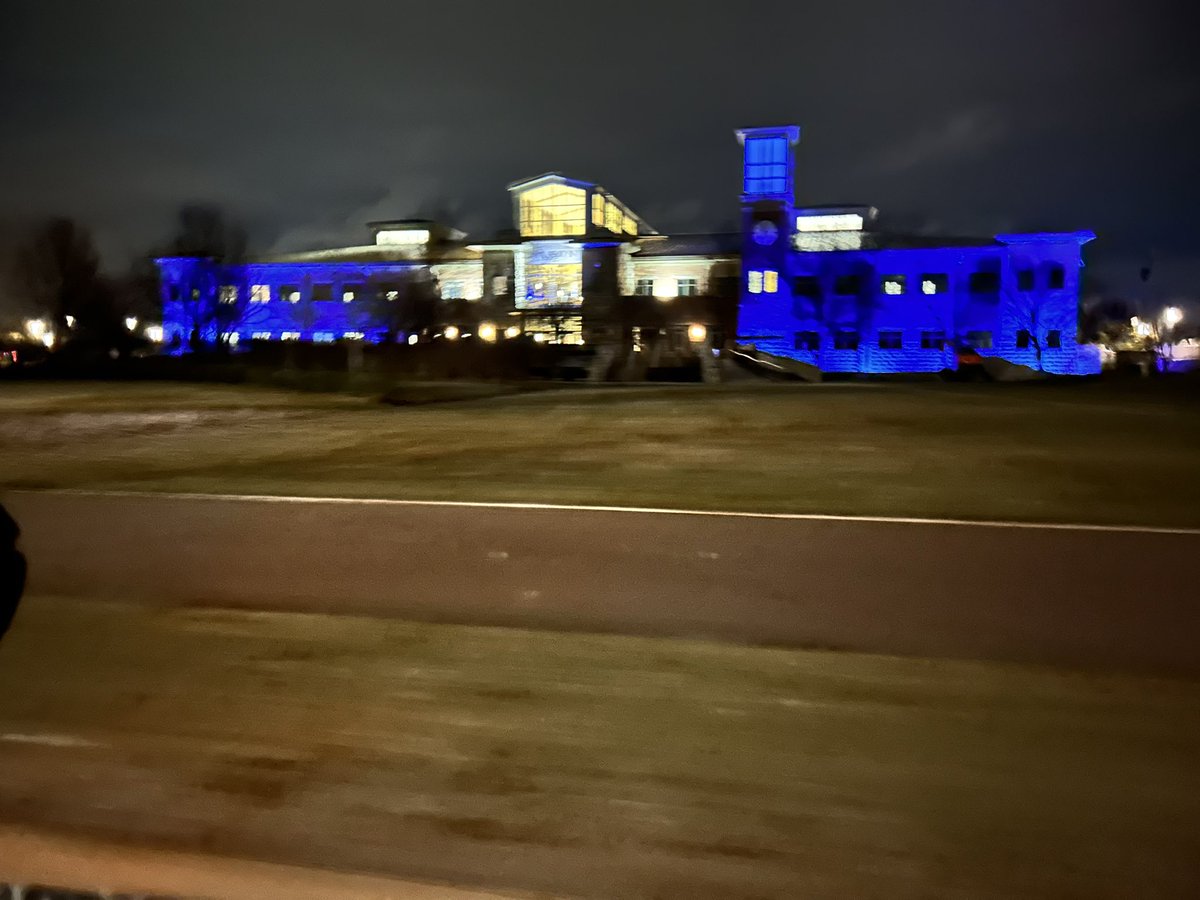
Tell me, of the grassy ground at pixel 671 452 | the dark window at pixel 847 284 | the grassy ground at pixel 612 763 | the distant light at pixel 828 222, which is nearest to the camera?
the grassy ground at pixel 612 763

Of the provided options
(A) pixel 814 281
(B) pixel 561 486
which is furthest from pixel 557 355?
(B) pixel 561 486

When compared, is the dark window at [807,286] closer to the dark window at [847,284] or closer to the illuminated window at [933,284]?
the dark window at [847,284]

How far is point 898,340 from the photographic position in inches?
2280

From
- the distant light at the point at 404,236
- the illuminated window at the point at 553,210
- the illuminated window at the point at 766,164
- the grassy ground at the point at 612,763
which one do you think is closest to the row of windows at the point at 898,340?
the illuminated window at the point at 766,164

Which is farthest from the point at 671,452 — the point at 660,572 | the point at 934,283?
the point at 934,283

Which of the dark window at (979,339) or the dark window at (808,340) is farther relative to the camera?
the dark window at (808,340)

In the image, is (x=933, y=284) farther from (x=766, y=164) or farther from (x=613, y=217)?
(x=613, y=217)

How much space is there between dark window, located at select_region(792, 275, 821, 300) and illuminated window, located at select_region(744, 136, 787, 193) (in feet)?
16.6

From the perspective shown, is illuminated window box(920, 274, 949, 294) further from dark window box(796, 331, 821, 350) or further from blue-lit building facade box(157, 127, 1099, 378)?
dark window box(796, 331, 821, 350)

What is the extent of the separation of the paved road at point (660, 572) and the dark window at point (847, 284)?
5241cm

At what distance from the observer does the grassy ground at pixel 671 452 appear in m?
10.4

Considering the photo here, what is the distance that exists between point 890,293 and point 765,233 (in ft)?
26.1

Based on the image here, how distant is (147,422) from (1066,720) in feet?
Answer: 63.4

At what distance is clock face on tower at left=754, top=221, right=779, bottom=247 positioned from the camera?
56531 millimetres
